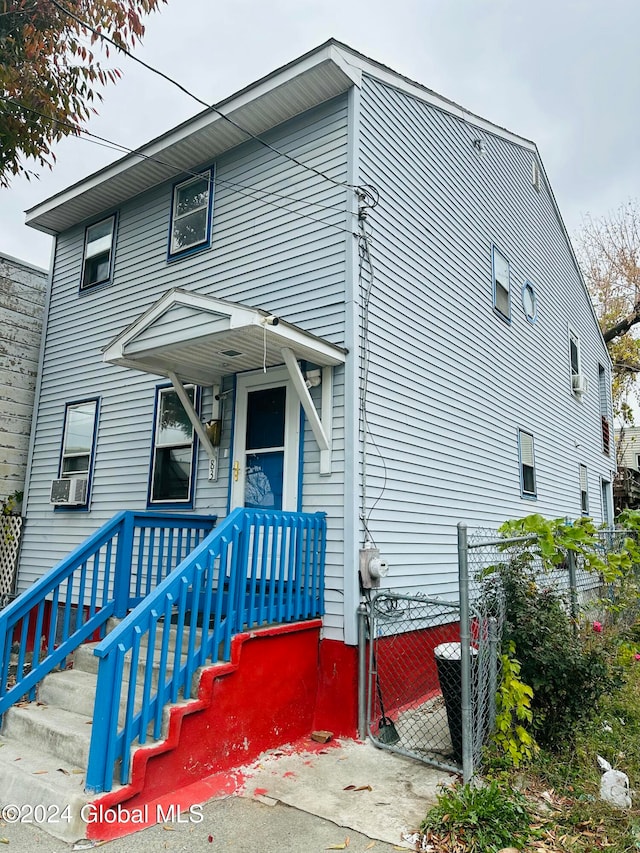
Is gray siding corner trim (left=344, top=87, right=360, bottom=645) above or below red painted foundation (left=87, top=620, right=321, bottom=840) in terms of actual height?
above

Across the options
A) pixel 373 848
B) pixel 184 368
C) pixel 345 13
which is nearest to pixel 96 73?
pixel 345 13

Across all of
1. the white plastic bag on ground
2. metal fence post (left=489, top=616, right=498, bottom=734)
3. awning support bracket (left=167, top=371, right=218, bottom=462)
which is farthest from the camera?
awning support bracket (left=167, top=371, right=218, bottom=462)

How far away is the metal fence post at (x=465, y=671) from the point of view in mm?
4152

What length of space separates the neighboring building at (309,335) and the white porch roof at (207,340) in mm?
24

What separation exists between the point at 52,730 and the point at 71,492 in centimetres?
444

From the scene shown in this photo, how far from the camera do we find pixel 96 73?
24.8 feet

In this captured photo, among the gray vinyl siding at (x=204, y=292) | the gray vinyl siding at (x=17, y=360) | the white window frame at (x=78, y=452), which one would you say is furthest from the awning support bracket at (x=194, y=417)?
the gray vinyl siding at (x=17, y=360)

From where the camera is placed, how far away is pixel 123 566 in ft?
18.9

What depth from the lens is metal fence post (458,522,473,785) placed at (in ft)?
13.6

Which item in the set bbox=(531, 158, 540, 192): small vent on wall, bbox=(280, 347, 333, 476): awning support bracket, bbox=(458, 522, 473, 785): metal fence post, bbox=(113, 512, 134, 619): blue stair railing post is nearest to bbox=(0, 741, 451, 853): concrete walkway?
bbox=(458, 522, 473, 785): metal fence post

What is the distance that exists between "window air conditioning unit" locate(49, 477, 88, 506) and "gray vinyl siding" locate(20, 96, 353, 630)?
0.51 ft

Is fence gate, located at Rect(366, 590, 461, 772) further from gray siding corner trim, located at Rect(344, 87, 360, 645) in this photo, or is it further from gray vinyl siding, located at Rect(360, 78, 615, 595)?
gray vinyl siding, located at Rect(360, 78, 615, 595)

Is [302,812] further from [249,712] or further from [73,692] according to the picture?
[73,692]

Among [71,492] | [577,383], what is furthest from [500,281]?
[71,492]
